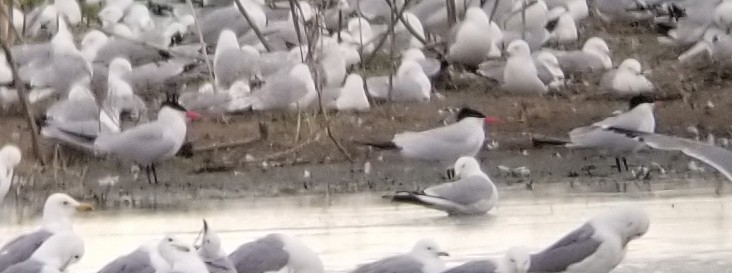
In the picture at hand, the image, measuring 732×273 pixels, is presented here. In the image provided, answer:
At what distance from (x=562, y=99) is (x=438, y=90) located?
0.23 metres

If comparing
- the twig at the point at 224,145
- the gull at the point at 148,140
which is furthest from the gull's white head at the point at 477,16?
the gull at the point at 148,140

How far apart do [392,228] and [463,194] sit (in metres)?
0.15

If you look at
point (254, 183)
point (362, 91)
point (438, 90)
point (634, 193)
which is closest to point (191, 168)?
point (254, 183)

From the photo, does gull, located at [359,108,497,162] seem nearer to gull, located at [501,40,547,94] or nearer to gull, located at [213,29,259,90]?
gull, located at [501,40,547,94]

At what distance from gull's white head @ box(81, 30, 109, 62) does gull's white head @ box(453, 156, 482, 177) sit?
0.70m

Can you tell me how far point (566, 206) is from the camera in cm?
198

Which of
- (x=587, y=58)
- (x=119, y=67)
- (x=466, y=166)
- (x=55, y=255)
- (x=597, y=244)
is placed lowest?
(x=55, y=255)

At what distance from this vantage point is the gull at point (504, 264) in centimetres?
194

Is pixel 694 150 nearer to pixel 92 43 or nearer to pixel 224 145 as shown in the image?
pixel 224 145

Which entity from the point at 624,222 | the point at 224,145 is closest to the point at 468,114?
the point at 624,222

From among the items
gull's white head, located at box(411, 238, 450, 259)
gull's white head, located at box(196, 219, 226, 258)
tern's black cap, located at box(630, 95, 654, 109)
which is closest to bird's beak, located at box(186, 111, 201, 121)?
gull's white head, located at box(196, 219, 226, 258)

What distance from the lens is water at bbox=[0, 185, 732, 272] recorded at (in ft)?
6.39

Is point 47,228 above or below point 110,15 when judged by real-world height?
below

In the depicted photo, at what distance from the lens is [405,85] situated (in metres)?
1.98
